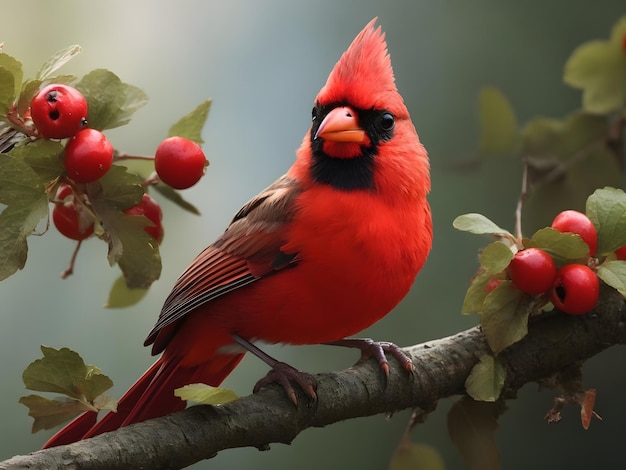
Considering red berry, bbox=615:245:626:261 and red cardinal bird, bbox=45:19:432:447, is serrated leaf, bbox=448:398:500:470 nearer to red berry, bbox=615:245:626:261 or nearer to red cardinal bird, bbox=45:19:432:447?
red cardinal bird, bbox=45:19:432:447

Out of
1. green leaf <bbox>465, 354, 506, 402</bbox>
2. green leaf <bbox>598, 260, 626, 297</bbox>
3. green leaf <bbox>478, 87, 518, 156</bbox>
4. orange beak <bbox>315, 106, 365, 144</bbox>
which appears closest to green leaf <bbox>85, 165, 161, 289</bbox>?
orange beak <bbox>315, 106, 365, 144</bbox>

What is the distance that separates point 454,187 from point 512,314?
1.66 m

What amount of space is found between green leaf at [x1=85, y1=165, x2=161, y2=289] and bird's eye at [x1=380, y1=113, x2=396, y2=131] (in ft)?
1.74

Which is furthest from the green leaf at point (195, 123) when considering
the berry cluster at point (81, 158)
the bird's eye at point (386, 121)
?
the bird's eye at point (386, 121)

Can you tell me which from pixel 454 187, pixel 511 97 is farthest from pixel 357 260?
pixel 511 97

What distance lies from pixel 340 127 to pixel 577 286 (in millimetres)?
476

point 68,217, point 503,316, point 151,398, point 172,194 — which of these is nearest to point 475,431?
point 503,316

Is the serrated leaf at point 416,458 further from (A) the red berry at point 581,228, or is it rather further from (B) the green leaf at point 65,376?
(B) the green leaf at point 65,376

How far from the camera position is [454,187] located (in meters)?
3.17

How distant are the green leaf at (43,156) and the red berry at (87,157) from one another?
13mm

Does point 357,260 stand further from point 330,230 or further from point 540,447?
point 540,447

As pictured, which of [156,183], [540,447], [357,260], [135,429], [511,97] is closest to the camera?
[135,429]

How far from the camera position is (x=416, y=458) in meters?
1.71

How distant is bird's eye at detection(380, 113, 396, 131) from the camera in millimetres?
1688
